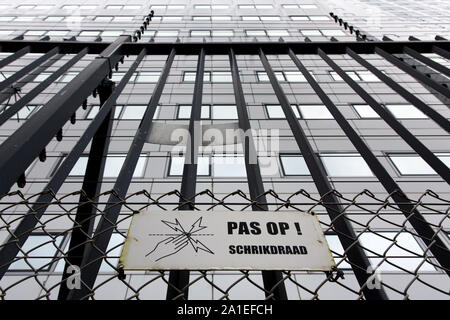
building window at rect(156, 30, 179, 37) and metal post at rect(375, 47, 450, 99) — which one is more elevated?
building window at rect(156, 30, 179, 37)

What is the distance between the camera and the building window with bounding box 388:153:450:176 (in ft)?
26.2

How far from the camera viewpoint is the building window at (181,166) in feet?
26.2

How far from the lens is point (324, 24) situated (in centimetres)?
1678

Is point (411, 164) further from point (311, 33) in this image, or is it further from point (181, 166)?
point (311, 33)

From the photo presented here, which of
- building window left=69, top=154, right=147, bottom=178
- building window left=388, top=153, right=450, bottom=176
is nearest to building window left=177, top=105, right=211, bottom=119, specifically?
building window left=69, top=154, right=147, bottom=178

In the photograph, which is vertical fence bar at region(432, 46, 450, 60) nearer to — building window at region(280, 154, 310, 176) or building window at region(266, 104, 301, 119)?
building window at region(280, 154, 310, 176)

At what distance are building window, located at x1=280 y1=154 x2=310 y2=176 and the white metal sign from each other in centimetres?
707

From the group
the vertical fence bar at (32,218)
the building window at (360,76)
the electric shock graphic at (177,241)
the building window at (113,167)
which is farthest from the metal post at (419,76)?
the building window at (360,76)

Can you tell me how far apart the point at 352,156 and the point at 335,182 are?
146cm

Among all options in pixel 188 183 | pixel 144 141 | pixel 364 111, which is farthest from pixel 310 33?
pixel 188 183

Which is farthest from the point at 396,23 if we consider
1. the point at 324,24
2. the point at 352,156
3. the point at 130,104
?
the point at 130,104
